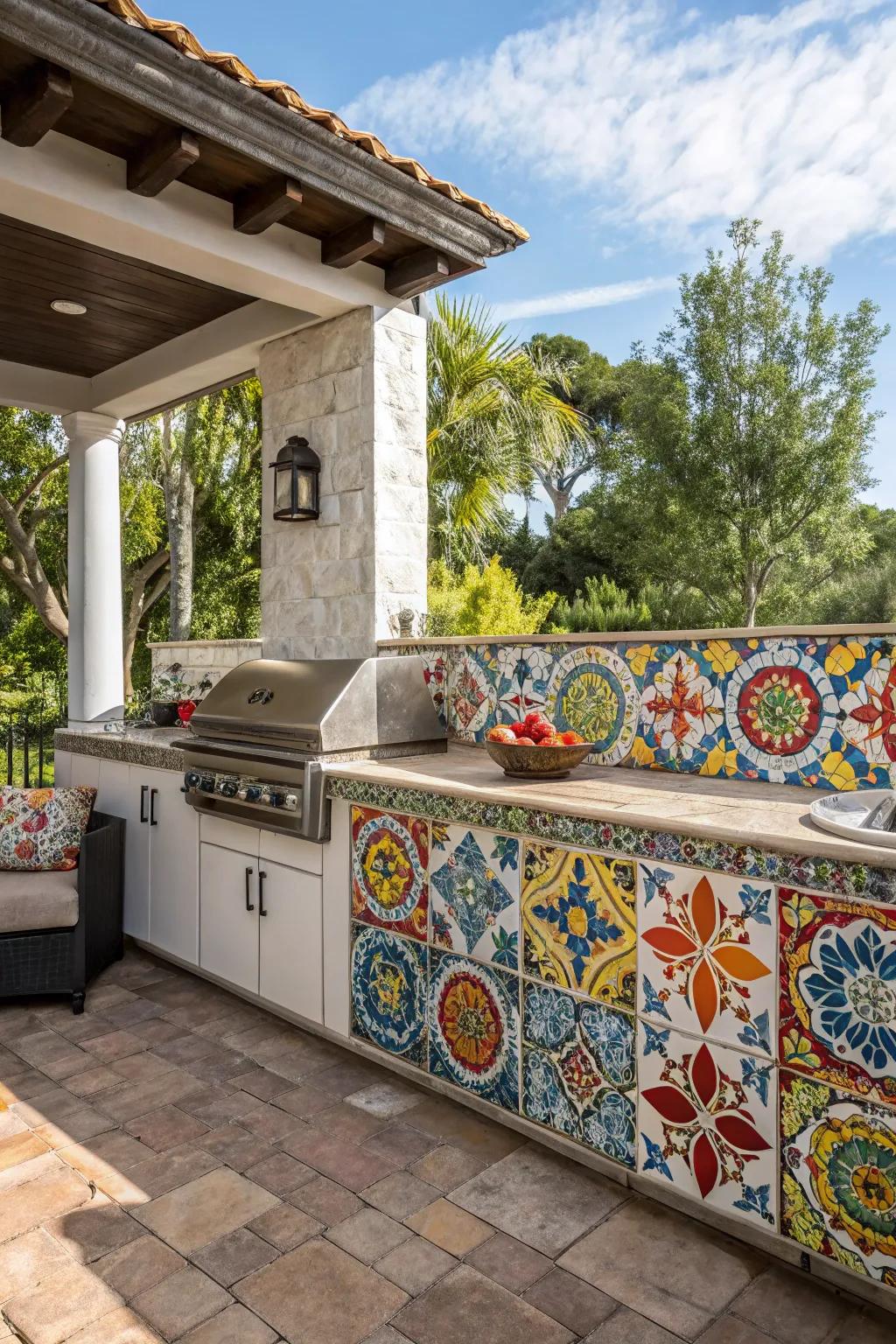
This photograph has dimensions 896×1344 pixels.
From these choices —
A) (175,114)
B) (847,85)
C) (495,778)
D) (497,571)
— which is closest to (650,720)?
(495,778)

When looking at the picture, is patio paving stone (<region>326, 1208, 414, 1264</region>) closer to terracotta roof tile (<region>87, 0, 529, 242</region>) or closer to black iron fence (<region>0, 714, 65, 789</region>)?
terracotta roof tile (<region>87, 0, 529, 242</region>)

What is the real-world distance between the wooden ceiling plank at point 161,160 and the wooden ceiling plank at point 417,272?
3.07ft

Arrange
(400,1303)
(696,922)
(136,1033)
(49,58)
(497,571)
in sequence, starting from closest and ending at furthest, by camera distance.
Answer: (400,1303)
(696,922)
(49,58)
(136,1033)
(497,571)

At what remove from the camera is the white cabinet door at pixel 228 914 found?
10.3ft

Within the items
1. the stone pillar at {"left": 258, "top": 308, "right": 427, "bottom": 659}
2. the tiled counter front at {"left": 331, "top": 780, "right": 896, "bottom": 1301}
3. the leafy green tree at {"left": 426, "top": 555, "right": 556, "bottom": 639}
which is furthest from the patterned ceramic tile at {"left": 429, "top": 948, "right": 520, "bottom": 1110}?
the leafy green tree at {"left": 426, "top": 555, "right": 556, "bottom": 639}


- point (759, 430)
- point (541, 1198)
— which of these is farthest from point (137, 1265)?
point (759, 430)

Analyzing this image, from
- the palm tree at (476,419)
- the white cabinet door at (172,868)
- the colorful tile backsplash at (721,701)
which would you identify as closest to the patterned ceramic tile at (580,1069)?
the colorful tile backsplash at (721,701)

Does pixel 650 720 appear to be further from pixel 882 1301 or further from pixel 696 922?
pixel 882 1301

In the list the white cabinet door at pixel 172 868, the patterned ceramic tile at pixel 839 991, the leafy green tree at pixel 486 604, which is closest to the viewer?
the patterned ceramic tile at pixel 839 991

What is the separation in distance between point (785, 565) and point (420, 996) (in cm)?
1673

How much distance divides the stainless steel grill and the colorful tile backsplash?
0.27 meters

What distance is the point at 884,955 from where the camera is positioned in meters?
1.61

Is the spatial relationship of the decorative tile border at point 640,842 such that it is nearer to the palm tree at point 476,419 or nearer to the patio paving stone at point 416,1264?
the patio paving stone at point 416,1264

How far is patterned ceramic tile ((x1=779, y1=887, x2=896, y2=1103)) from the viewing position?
63.4 inches
